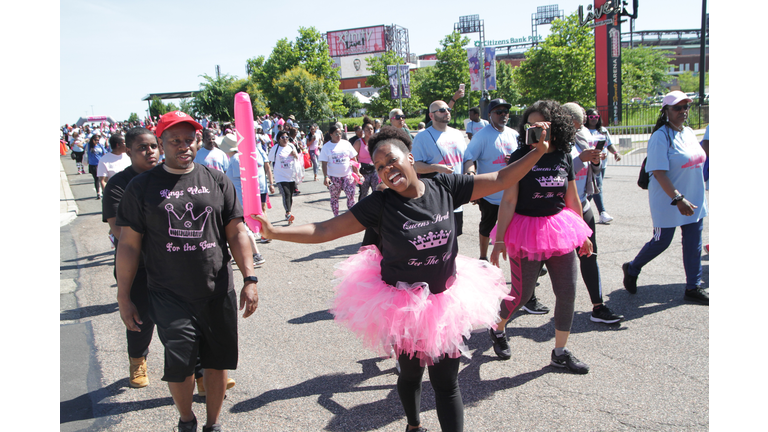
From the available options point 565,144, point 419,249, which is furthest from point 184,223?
point 565,144

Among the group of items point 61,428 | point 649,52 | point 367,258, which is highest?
point 649,52

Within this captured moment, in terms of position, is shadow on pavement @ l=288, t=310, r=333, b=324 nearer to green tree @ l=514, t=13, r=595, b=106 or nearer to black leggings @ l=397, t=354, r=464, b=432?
black leggings @ l=397, t=354, r=464, b=432

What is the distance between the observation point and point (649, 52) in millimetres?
43219

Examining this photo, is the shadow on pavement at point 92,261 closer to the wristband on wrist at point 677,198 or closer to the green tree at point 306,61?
the wristband on wrist at point 677,198

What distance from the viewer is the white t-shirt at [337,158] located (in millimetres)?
9250

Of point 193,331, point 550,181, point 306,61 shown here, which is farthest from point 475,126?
point 306,61

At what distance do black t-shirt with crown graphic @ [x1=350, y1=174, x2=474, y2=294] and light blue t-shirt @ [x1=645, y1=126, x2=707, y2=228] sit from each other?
315cm

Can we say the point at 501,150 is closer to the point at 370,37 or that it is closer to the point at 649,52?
the point at 649,52

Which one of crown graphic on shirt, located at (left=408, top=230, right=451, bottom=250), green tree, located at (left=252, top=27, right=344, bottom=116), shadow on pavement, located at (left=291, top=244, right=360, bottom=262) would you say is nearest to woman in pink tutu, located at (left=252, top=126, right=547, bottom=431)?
crown graphic on shirt, located at (left=408, top=230, right=451, bottom=250)

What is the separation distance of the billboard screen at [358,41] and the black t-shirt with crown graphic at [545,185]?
104 meters

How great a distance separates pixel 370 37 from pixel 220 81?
5511 cm

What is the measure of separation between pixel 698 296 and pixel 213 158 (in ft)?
21.7

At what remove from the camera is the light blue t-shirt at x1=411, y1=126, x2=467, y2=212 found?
553 cm

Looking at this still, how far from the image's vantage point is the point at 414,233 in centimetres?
265
